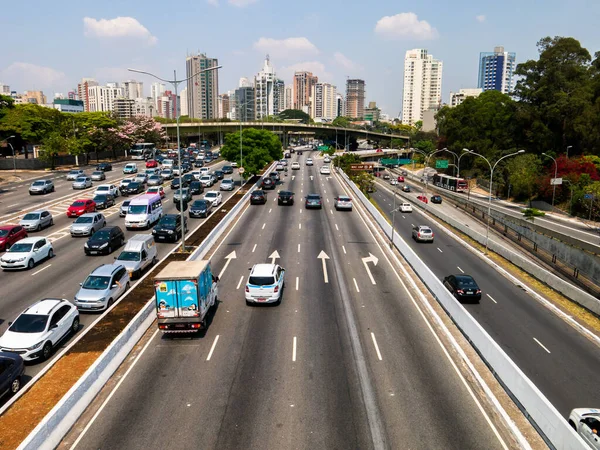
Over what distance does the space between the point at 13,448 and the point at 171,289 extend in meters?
8.10

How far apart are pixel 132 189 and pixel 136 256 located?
34.1 metres

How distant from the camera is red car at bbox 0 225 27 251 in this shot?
3371 centimetres

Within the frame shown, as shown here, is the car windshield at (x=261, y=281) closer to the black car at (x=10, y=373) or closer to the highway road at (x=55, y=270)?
the highway road at (x=55, y=270)

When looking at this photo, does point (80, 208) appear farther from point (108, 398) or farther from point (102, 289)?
point (108, 398)

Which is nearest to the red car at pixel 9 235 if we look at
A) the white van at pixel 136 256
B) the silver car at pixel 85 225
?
the silver car at pixel 85 225

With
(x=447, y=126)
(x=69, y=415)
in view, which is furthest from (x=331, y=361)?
(x=447, y=126)

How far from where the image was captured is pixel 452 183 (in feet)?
333

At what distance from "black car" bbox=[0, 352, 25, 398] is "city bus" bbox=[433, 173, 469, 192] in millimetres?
93953

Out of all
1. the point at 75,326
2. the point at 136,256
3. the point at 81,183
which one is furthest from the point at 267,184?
the point at 75,326

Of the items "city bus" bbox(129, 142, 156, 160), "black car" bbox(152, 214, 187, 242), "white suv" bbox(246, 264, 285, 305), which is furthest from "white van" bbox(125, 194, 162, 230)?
"city bus" bbox(129, 142, 156, 160)

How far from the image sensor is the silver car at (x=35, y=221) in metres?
39.3

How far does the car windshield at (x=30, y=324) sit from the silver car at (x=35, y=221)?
2341 cm

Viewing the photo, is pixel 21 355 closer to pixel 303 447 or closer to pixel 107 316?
pixel 107 316

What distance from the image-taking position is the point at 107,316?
2181cm
